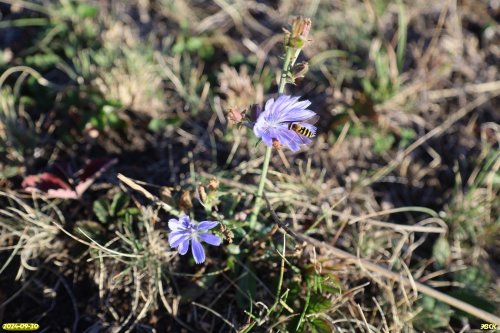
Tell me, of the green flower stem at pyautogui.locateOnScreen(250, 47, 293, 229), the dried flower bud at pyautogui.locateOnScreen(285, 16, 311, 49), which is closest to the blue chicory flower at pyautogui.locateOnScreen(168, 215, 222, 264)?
the green flower stem at pyautogui.locateOnScreen(250, 47, 293, 229)

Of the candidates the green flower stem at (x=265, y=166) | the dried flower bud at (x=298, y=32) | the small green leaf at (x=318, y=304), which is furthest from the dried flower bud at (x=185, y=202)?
the dried flower bud at (x=298, y=32)

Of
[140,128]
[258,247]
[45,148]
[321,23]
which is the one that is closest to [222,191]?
[258,247]

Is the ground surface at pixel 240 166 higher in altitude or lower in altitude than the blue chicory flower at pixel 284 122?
lower

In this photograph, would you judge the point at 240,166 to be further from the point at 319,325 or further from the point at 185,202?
the point at 319,325

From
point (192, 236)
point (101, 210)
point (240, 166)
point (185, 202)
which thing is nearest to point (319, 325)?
point (192, 236)

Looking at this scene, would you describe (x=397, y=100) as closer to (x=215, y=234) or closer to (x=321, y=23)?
(x=321, y=23)

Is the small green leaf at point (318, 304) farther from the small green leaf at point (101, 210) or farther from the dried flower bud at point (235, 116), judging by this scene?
the small green leaf at point (101, 210)
